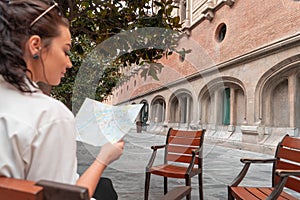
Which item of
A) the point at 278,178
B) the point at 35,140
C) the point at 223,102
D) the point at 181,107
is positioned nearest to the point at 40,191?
the point at 35,140

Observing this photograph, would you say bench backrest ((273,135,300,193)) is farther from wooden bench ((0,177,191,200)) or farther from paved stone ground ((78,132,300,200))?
wooden bench ((0,177,191,200))

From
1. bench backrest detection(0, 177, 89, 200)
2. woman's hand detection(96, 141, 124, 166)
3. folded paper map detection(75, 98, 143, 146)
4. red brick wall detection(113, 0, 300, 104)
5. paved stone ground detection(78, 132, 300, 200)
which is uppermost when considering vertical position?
red brick wall detection(113, 0, 300, 104)

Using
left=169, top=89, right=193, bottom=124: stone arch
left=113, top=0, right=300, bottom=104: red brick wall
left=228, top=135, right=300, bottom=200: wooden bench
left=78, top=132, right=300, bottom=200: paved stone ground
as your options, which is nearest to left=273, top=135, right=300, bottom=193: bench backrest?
left=228, top=135, right=300, bottom=200: wooden bench

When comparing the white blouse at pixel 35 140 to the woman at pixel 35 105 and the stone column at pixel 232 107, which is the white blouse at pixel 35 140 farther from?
the stone column at pixel 232 107

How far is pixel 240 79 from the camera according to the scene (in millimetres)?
8273

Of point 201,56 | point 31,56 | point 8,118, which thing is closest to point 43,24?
point 31,56

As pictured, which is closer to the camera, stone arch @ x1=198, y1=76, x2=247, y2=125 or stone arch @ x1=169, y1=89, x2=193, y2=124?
stone arch @ x1=169, y1=89, x2=193, y2=124

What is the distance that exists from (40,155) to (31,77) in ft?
0.82

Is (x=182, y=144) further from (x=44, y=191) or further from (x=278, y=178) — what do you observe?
(x=44, y=191)

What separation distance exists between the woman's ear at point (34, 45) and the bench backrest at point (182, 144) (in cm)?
217

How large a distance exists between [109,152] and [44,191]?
0.26m

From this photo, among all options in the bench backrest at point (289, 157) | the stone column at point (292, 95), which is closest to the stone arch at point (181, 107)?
the stone column at point (292, 95)

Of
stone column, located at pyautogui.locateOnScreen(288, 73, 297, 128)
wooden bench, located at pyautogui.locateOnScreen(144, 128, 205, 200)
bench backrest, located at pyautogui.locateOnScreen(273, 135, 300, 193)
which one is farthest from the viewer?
stone column, located at pyautogui.locateOnScreen(288, 73, 297, 128)

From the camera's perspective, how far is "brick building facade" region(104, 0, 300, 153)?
22.3ft
